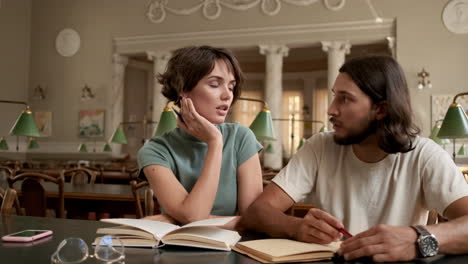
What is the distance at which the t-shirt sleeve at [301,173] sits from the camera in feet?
5.89

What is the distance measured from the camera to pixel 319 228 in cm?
138

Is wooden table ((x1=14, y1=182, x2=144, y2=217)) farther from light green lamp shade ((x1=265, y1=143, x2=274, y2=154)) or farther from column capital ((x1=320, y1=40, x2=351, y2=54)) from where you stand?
column capital ((x1=320, y1=40, x2=351, y2=54))

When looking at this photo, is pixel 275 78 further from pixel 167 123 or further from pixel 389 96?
pixel 389 96

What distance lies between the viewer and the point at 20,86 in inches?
630

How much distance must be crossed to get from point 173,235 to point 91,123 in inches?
564

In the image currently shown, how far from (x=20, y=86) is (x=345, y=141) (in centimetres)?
1623

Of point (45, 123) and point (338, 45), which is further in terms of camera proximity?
point (45, 123)

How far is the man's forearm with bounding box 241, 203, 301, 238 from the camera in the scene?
1507 mm

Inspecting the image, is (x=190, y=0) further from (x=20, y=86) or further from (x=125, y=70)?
(x=20, y=86)

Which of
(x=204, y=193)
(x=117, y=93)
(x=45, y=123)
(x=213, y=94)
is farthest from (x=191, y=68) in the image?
(x=45, y=123)

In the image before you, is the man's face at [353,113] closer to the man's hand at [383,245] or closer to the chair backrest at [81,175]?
the man's hand at [383,245]

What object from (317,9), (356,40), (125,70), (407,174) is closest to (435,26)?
(356,40)

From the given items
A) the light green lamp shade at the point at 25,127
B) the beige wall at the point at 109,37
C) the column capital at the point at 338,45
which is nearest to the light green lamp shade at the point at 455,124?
the light green lamp shade at the point at 25,127

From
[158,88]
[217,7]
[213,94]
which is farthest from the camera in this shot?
[158,88]
